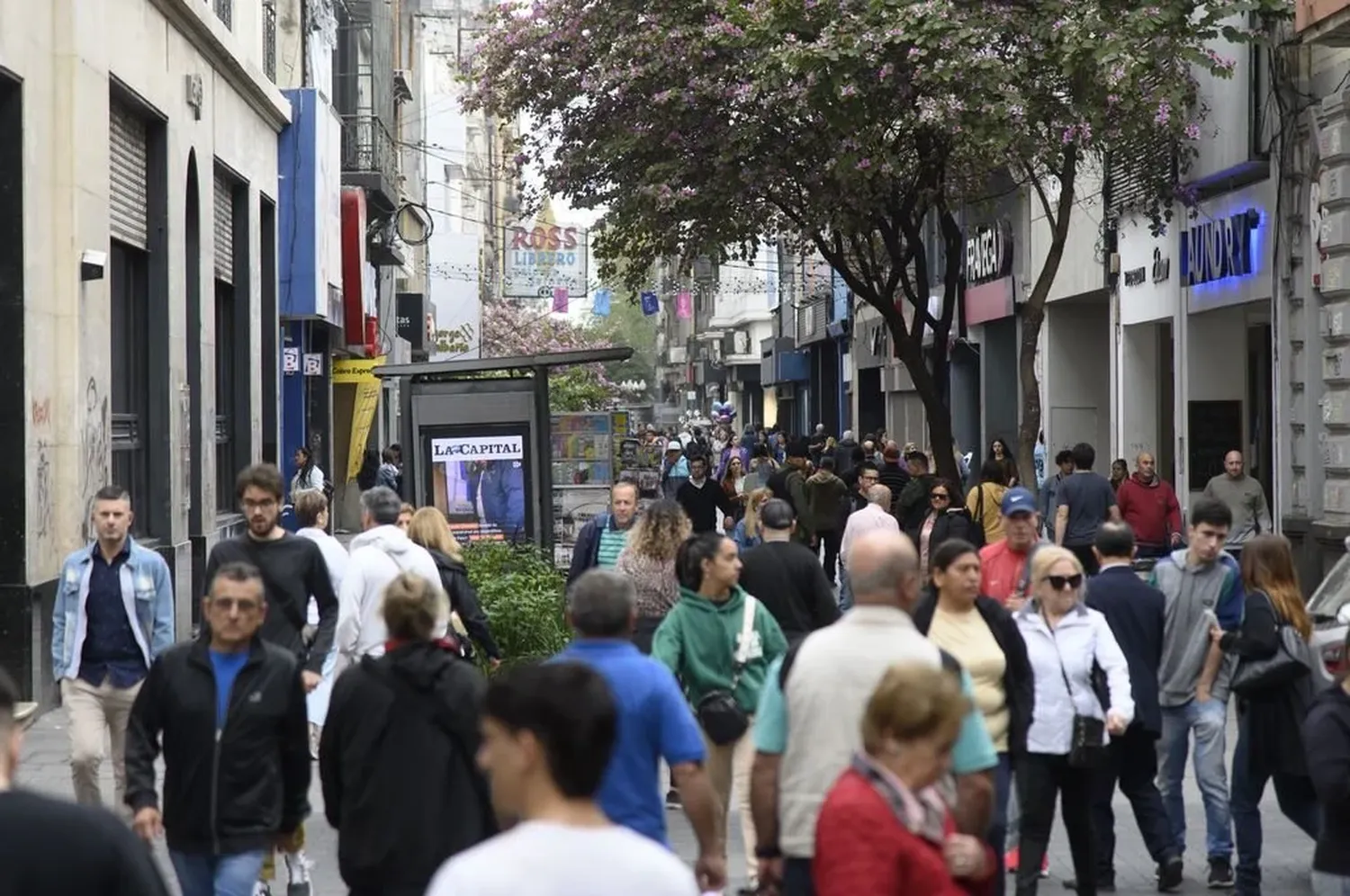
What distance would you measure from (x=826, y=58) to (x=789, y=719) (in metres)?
16.5

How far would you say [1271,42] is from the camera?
20797 mm

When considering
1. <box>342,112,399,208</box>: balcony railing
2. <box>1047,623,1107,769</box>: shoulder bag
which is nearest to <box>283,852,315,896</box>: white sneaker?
<box>1047,623,1107,769</box>: shoulder bag

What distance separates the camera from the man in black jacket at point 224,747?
267 inches

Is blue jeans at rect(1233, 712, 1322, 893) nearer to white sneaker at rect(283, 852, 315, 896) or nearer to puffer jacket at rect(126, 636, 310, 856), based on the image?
white sneaker at rect(283, 852, 315, 896)

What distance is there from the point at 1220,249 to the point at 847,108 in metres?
4.27

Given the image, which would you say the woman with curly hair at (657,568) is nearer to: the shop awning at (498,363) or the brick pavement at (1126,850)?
the brick pavement at (1126,850)

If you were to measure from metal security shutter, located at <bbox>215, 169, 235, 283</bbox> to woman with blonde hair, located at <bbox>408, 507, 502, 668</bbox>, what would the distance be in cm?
1290

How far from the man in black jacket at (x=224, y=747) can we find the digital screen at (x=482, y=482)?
1229 centimetres

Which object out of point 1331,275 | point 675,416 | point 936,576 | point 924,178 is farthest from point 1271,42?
point 675,416

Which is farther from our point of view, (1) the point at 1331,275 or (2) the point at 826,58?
(2) the point at 826,58

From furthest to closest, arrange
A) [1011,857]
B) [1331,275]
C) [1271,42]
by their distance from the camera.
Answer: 1. [1271,42]
2. [1331,275]
3. [1011,857]

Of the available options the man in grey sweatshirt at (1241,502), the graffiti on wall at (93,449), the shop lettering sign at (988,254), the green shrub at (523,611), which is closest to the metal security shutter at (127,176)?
the graffiti on wall at (93,449)

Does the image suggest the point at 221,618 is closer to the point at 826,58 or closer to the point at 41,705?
the point at 41,705

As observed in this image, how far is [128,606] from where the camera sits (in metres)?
9.55
